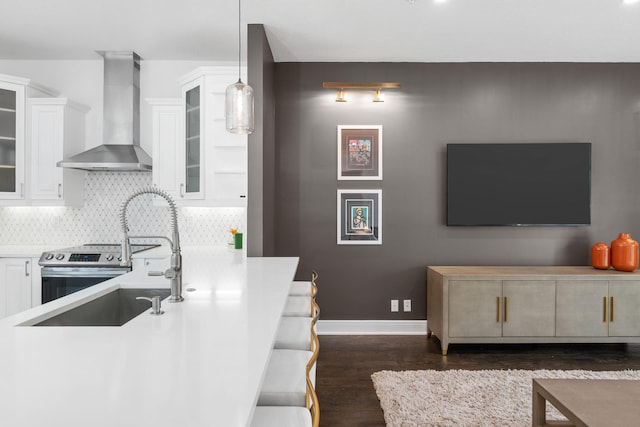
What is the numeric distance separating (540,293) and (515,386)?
102 centimetres

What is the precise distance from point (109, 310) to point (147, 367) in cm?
117

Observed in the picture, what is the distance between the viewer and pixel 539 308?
143 inches

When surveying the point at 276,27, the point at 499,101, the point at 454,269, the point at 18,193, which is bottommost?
the point at 454,269

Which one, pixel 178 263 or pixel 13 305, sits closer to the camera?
pixel 178 263

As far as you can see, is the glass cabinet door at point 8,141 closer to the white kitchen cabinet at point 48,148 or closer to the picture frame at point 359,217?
the white kitchen cabinet at point 48,148

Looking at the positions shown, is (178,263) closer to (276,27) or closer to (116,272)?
(116,272)

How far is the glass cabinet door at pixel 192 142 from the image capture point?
3.71 meters

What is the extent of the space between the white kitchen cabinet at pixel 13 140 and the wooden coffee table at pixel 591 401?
4447mm

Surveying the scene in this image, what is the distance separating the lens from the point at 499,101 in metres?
4.14

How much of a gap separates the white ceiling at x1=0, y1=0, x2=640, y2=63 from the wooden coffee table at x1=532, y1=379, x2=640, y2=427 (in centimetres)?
254

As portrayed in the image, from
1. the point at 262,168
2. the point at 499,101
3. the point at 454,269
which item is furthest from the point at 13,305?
the point at 499,101

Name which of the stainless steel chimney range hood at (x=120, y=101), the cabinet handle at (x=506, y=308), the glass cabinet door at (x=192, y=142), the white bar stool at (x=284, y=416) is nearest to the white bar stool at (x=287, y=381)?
the white bar stool at (x=284, y=416)

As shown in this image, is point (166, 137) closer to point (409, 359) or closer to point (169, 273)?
point (169, 273)

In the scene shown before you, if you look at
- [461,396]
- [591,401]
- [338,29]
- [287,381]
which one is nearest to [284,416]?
[287,381]
